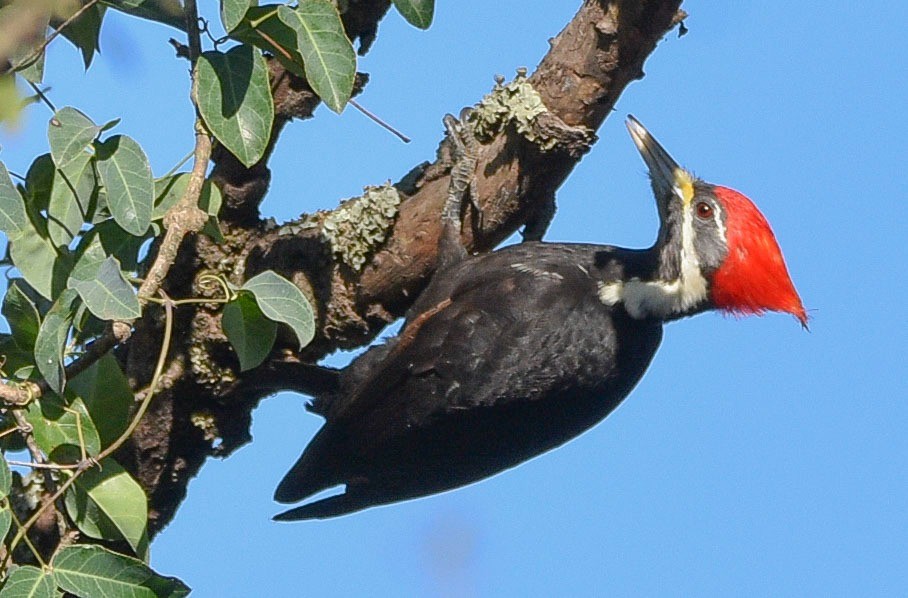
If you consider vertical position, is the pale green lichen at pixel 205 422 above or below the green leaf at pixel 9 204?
above

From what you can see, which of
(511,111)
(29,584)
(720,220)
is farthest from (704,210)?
(29,584)

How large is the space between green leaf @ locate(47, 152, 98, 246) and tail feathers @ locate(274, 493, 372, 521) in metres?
1.67

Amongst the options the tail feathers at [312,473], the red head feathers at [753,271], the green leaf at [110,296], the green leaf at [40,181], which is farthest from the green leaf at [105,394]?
the red head feathers at [753,271]

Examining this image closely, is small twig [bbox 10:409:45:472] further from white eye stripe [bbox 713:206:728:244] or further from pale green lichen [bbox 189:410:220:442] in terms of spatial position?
white eye stripe [bbox 713:206:728:244]

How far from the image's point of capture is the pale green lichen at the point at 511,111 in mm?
3014

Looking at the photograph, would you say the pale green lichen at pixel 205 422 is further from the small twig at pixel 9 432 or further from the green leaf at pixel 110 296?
the green leaf at pixel 110 296

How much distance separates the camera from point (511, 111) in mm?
3066

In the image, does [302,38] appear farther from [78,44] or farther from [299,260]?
[299,260]

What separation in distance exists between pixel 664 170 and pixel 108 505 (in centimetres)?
215

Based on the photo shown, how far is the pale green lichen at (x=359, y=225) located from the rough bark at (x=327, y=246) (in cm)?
3

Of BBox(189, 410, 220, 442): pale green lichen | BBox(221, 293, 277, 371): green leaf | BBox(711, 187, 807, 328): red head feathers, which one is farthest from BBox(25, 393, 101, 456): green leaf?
BBox(711, 187, 807, 328): red head feathers

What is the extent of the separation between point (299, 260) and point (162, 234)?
0.57m

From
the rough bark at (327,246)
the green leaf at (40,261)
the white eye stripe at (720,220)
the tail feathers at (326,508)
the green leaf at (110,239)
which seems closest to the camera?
the green leaf at (40,261)

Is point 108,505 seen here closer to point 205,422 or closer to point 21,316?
point 21,316
